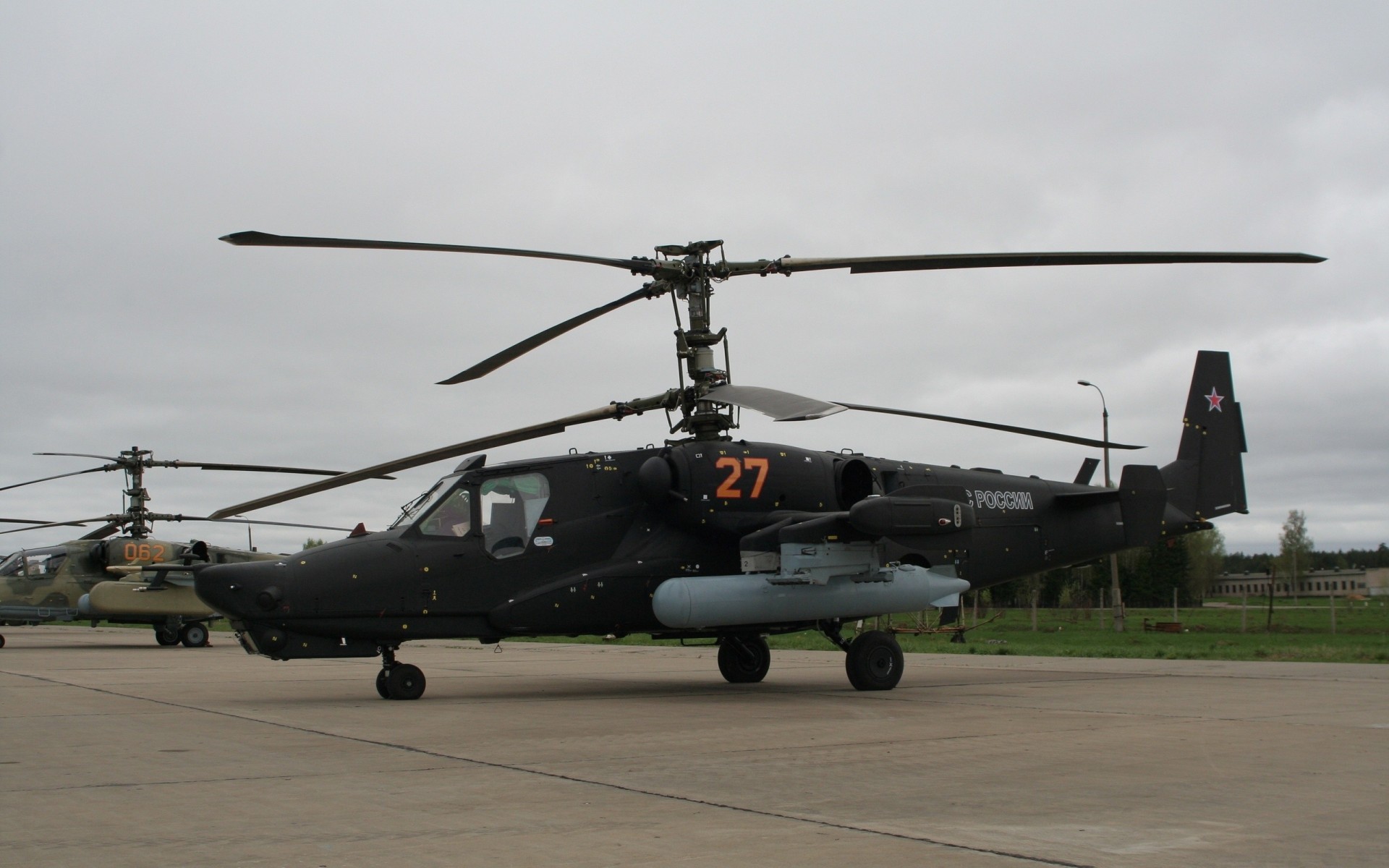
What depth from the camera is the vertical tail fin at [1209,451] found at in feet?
53.1

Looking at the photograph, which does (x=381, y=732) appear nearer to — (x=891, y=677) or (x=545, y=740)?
(x=545, y=740)

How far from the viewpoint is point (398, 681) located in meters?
12.7

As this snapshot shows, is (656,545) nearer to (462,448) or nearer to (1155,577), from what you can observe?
(462,448)

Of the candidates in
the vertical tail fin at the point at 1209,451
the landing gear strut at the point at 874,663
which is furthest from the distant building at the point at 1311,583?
the landing gear strut at the point at 874,663

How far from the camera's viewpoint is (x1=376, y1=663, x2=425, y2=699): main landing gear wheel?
12688 millimetres

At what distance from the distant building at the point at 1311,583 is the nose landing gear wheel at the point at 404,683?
374ft

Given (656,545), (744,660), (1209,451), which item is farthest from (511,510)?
(1209,451)

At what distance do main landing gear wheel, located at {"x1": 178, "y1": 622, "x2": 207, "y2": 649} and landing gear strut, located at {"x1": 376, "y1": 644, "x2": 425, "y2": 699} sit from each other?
1908 centimetres

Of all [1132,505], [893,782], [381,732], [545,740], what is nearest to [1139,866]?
[893,782]

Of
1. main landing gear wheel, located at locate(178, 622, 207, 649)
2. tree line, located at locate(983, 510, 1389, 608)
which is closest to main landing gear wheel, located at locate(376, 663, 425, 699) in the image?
main landing gear wheel, located at locate(178, 622, 207, 649)

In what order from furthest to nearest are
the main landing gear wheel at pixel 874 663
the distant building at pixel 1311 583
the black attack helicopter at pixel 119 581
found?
the distant building at pixel 1311 583 < the black attack helicopter at pixel 119 581 < the main landing gear wheel at pixel 874 663

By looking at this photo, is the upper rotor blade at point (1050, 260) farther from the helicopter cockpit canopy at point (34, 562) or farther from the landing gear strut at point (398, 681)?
the helicopter cockpit canopy at point (34, 562)

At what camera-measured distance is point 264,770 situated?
7.39 metres

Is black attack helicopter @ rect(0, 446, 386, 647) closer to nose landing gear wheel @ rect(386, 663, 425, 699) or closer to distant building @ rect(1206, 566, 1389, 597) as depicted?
nose landing gear wheel @ rect(386, 663, 425, 699)
